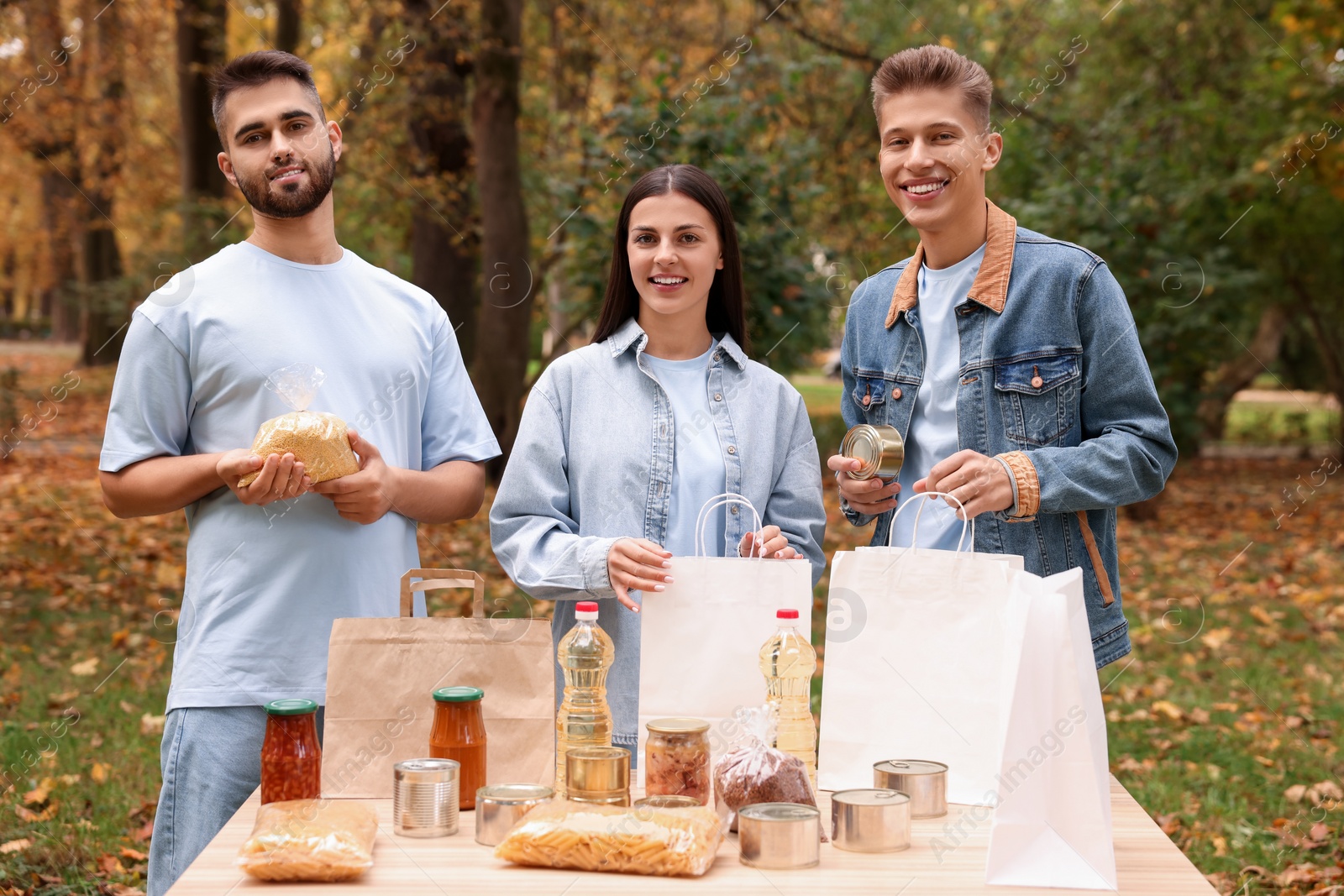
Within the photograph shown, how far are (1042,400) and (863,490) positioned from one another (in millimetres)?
461

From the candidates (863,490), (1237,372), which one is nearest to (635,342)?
(863,490)

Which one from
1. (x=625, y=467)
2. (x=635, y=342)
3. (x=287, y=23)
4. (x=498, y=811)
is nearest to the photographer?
(x=498, y=811)

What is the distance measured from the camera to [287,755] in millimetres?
2258

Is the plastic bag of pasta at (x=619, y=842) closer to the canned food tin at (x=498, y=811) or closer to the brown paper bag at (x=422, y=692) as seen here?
the canned food tin at (x=498, y=811)

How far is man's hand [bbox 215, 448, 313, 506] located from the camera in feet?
7.79

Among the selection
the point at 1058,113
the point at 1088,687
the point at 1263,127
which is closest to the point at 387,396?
the point at 1088,687

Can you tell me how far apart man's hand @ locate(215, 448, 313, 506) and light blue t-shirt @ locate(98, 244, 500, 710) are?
186 mm

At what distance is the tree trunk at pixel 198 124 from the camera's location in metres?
12.0

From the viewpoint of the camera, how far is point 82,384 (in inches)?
805

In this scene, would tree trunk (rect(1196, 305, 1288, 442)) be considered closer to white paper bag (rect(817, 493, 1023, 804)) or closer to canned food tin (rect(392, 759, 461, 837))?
white paper bag (rect(817, 493, 1023, 804))

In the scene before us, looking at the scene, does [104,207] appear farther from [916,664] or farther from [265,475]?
[916,664]

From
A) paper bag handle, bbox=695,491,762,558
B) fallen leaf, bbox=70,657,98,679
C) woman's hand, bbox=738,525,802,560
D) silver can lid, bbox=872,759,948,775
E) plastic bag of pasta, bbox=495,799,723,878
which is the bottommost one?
fallen leaf, bbox=70,657,98,679

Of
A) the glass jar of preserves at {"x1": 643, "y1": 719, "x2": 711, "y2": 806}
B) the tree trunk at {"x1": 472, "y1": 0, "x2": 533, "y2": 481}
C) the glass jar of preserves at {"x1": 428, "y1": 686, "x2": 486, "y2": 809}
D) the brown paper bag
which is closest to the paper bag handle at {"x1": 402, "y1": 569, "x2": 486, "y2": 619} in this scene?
the brown paper bag

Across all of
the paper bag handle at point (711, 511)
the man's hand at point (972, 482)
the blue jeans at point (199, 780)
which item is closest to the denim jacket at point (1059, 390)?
Result: the man's hand at point (972, 482)
